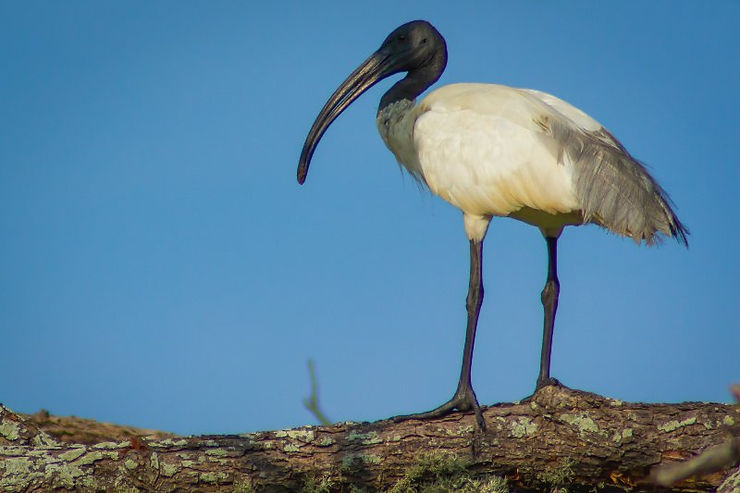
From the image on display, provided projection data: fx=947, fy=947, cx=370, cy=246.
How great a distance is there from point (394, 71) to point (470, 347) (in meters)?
2.37

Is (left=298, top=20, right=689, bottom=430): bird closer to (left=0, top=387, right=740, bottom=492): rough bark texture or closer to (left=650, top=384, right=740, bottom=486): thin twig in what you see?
(left=0, top=387, right=740, bottom=492): rough bark texture

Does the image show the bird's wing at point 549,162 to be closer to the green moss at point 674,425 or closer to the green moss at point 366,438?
the green moss at point 674,425

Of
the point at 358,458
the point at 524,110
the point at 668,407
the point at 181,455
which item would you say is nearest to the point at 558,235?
the point at 524,110

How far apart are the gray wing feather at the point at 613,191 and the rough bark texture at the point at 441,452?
120cm

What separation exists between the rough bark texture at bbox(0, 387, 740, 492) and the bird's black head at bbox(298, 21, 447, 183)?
9.69ft

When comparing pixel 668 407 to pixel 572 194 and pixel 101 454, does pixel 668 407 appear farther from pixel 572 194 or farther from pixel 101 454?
pixel 101 454

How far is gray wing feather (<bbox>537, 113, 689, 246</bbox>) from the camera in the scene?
18.1 ft

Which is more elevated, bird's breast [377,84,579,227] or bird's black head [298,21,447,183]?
bird's black head [298,21,447,183]

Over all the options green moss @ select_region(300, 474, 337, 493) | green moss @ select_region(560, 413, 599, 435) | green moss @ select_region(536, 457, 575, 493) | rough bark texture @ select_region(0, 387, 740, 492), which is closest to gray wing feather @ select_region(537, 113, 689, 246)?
rough bark texture @ select_region(0, 387, 740, 492)

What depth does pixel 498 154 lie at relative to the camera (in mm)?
5738

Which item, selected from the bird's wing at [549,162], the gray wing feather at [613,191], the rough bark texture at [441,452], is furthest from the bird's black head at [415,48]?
the rough bark texture at [441,452]

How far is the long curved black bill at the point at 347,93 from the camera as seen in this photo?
23.2ft

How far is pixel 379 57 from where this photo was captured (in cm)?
712

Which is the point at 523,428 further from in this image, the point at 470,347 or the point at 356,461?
the point at 470,347
